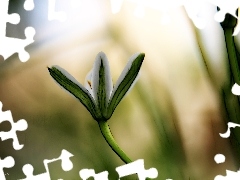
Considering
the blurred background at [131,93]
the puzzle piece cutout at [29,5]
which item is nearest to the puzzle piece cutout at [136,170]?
the blurred background at [131,93]

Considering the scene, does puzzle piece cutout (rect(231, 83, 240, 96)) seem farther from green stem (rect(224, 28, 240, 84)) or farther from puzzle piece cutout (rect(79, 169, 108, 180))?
puzzle piece cutout (rect(79, 169, 108, 180))

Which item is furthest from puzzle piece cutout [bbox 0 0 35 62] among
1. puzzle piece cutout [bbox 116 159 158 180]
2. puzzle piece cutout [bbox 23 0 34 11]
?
Result: puzzle piece cutout [bbox 116 159 158 180]

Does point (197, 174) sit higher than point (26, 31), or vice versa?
point (26, 31)

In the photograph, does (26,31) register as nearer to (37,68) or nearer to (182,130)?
(37,68)

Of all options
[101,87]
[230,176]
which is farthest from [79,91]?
[230,176]

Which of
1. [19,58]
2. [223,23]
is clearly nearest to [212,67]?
[223,23]

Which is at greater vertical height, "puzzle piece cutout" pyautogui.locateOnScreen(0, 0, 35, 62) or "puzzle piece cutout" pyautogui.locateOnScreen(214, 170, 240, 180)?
"puzzle piece cutout" pyautogui.locateOnScreen(0, 0, 35, 62)
